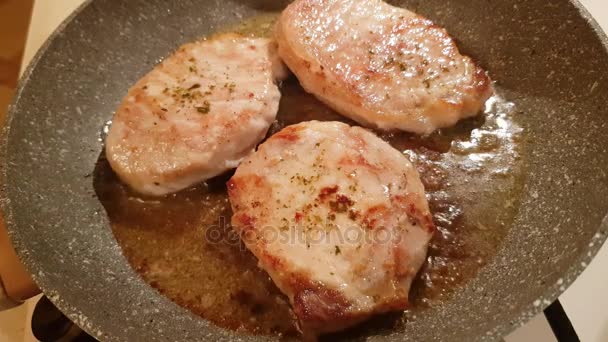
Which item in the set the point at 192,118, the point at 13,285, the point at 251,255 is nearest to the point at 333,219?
the point at 251,255

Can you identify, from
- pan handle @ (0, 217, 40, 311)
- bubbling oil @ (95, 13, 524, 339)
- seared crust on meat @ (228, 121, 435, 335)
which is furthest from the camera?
pan handle @ (0, 217, 40, 311)

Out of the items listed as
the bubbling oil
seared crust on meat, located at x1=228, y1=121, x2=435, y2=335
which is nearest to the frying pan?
the bubbling oil

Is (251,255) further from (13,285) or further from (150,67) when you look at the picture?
(150,67)

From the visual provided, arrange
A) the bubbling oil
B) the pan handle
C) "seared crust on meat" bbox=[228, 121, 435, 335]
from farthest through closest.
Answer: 1. the pan handle
2. the bubbling oil
3. "seared crust on meat" bbox=[228, 121, 435, 335]

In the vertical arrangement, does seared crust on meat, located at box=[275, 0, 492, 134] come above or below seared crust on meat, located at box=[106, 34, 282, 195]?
above

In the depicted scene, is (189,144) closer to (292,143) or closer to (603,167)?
(292,143)

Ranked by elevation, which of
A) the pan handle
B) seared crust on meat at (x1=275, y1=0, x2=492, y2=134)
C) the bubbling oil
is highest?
seared crust on meat at (x1=275, y1=0, x2=492, y2=134)

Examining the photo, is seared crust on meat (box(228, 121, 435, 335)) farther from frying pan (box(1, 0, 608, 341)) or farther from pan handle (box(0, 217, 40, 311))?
pan handle (box(0, 217, 40, 311))

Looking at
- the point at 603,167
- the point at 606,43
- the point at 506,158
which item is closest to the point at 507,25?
the point at 606,43
